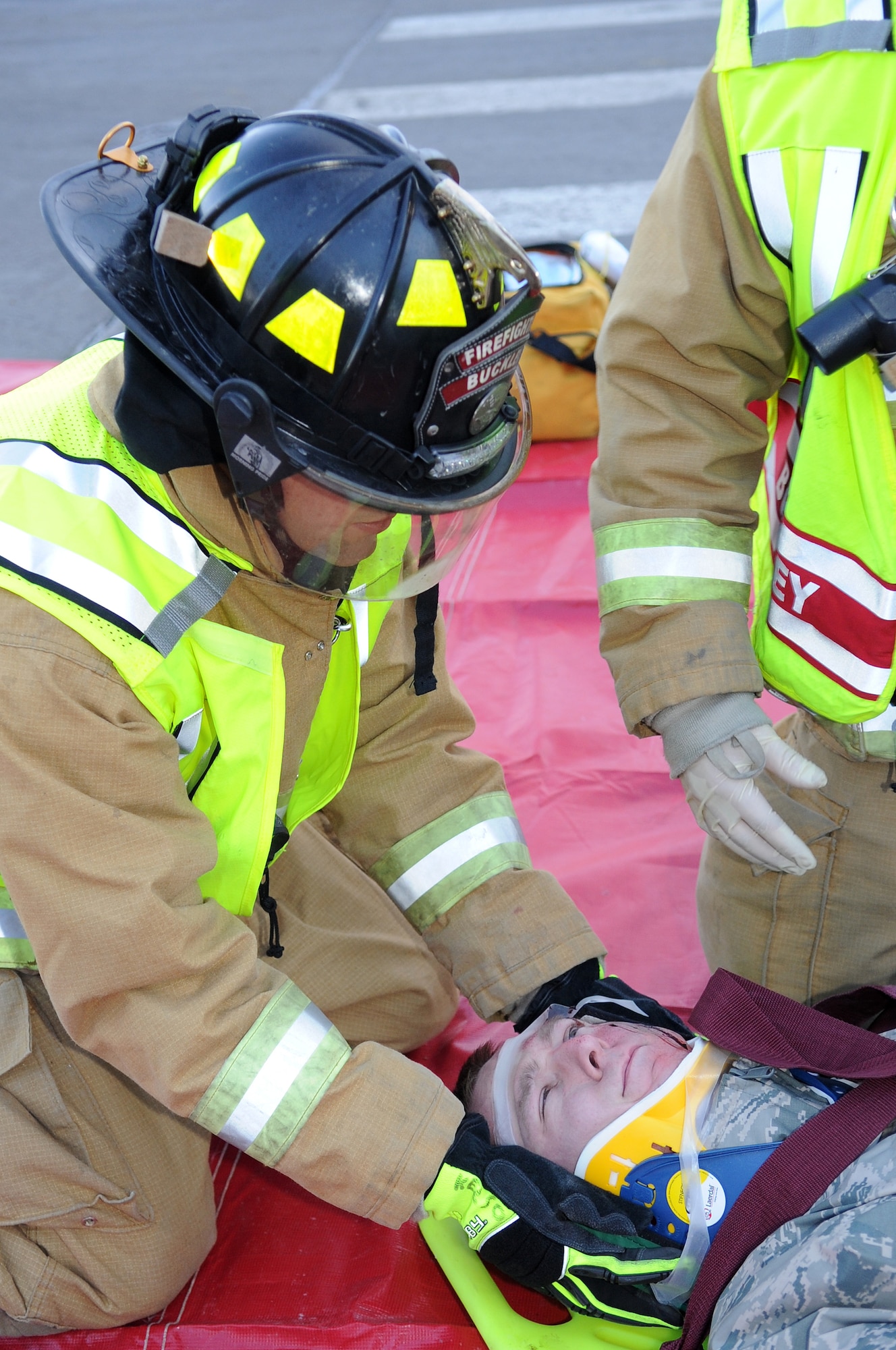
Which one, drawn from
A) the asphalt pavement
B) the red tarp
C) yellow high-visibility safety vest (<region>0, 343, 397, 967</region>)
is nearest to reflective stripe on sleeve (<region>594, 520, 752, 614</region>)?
yellow high-visibility safety vest (<region>0, 343, 397, 967</region>)

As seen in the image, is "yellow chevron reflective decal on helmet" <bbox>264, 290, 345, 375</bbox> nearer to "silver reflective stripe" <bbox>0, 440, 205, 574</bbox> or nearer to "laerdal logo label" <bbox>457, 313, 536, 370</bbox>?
"laerdal logo label" <bbox>457, 313, 536, 370</bbox>

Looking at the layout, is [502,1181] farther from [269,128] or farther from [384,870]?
[269,128]

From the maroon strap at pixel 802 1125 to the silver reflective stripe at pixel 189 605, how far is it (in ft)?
3.32

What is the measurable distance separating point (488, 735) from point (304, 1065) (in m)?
1.59

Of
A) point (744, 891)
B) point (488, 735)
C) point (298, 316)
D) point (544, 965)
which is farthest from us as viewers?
point (488, 735)

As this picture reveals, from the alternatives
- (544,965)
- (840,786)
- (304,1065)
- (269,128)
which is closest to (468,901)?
(544,965)

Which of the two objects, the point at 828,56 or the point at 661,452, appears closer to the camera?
the point at 828,56

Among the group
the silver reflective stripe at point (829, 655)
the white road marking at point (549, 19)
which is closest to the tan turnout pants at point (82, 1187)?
the silver reflective stripe at point (829, 655)

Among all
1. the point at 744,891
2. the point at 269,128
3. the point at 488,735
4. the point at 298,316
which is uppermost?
the point at 269,128

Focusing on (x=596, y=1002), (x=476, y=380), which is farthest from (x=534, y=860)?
(x=476, y=380)

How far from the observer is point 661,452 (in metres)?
1.91

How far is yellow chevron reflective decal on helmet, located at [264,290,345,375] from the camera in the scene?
1.47 meters

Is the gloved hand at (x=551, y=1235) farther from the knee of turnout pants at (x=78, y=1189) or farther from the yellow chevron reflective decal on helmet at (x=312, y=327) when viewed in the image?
the yellow chevron reflective decal on helmet at (x=312, y=327)

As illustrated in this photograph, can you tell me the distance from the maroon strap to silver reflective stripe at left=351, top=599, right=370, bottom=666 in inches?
30.6
